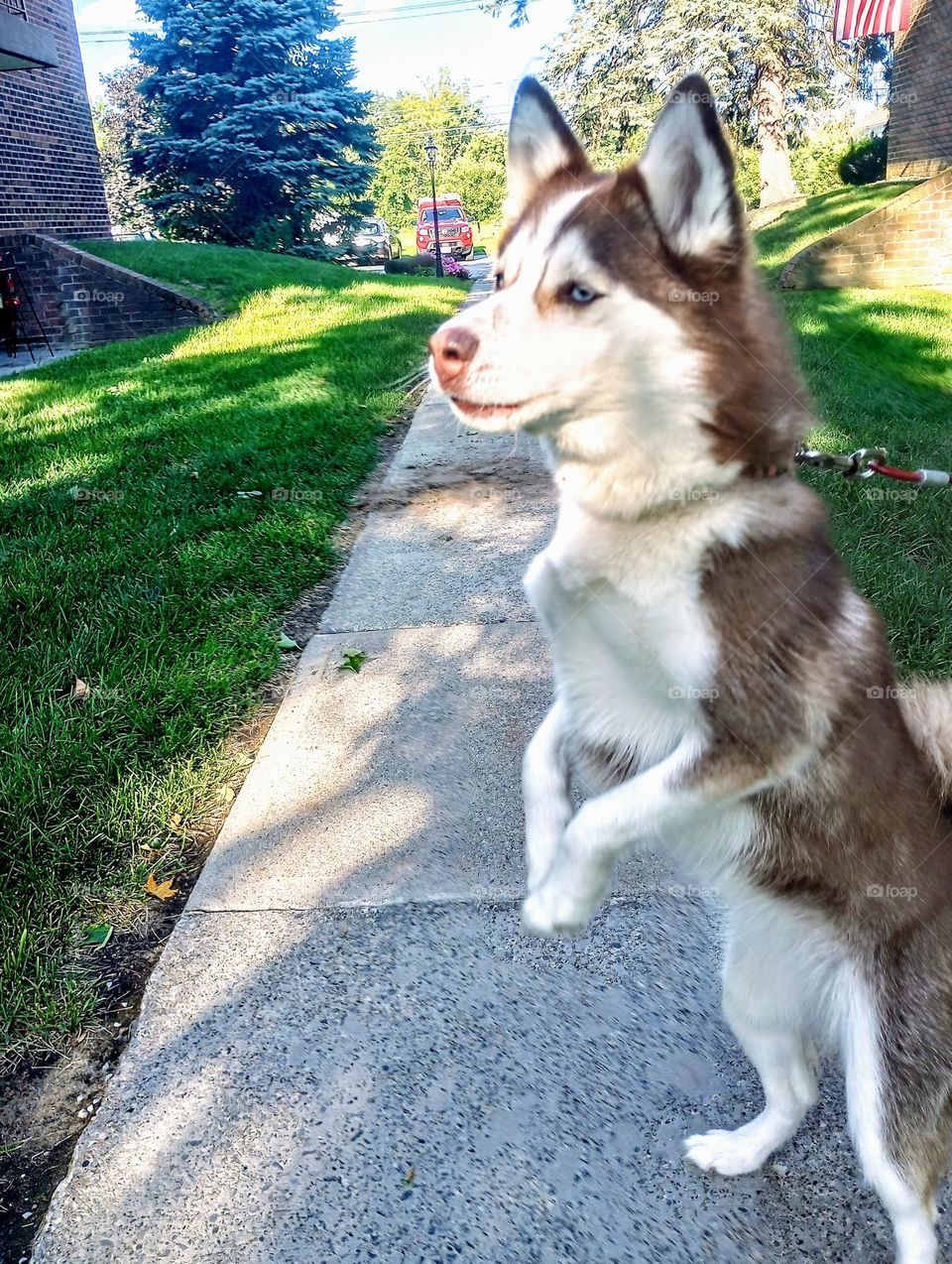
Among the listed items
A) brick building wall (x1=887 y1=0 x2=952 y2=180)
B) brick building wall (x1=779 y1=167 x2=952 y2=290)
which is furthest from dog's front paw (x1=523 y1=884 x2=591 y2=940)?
brick building wall (x1=887 y1=0 x2=952 y2=180)

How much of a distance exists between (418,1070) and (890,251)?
42.8ft

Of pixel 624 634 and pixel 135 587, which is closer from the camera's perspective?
pixel 624 634

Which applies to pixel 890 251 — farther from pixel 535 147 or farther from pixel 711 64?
pixel 711 64

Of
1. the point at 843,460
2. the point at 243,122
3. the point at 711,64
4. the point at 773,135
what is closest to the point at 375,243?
the point at 243,122

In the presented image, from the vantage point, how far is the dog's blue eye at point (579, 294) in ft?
4.98

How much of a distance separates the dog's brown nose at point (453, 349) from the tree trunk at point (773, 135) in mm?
26924

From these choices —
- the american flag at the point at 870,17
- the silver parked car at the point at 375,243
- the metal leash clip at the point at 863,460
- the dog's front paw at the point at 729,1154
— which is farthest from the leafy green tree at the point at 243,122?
the dog's front paw at the point at 729,1154

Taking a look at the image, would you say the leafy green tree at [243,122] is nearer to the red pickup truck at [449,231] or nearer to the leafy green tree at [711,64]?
the leafy green tree at [711,64]

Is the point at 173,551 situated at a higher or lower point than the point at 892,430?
lower

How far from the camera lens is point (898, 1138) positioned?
1.58 metres

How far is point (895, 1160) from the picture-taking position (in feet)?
5.14

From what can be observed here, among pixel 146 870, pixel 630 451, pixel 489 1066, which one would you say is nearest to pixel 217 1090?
pixel 489 1066

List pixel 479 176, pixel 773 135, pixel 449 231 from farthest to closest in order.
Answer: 1. pixel 479 176
2. pixel 449 231
3. pixel 773 135

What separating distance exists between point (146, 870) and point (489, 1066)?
47.6 inches
